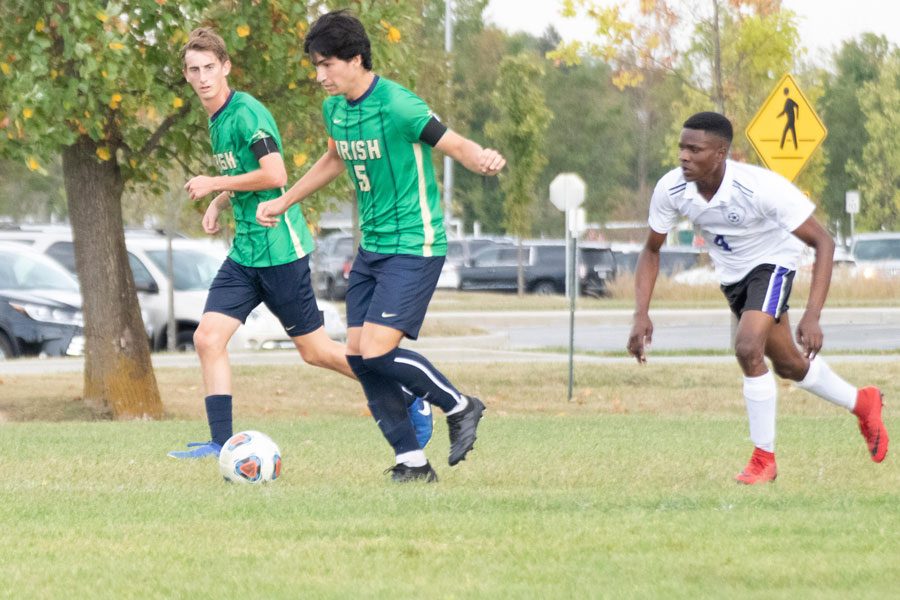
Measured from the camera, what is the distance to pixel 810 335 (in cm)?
742

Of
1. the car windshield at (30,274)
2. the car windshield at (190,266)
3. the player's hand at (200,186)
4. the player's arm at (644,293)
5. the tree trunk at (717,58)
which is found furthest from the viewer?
the car windshield at (190,266)

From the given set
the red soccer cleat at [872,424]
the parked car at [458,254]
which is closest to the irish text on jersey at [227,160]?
the red soccer cleat at [872,424]

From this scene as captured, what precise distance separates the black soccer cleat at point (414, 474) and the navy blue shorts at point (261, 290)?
5.31 feet

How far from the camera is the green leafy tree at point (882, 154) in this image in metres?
51.4

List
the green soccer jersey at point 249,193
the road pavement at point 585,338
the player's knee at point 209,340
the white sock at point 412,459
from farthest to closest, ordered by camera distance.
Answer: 1. the road pavement at point 585,338
2. the player's knee at point 209,340
3. the green soccer jersey at point 249,193
4. the white sock at point 412,459

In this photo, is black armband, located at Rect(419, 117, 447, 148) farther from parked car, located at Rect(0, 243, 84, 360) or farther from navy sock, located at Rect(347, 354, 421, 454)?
parked car, located at Rect(0, 243, 84, 360)

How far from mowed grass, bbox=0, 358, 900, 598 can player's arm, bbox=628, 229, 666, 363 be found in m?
0.68

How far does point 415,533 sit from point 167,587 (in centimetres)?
119

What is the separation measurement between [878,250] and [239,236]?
33999mm

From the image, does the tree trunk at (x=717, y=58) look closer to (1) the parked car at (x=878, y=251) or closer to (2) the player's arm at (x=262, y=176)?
(2) the player's arm at (x=262, y=176)

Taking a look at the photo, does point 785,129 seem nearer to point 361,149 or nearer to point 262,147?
point 262,147

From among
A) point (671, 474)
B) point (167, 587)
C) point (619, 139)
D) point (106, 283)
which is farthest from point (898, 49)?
point (167, 587)

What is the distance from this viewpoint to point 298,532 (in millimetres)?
6152

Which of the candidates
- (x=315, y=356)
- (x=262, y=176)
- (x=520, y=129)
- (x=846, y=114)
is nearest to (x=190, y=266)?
(x=315, y=356)
